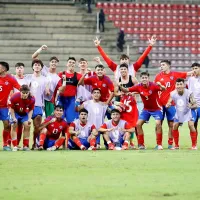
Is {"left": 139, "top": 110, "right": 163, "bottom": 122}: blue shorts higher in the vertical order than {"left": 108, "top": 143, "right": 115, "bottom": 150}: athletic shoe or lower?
higher

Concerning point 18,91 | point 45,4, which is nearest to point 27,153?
point 18,91

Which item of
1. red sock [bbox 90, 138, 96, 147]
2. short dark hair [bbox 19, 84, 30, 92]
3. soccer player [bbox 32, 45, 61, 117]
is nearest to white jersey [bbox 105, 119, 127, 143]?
red sock [bbox 90, 138, 96, 147]

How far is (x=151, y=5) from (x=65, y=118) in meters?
26.9

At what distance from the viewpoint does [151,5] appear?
148 feet

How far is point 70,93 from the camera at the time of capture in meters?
18.9

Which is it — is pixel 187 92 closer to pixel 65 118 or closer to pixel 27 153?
pixel 65 118

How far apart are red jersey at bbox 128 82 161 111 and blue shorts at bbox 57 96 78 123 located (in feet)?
4.89

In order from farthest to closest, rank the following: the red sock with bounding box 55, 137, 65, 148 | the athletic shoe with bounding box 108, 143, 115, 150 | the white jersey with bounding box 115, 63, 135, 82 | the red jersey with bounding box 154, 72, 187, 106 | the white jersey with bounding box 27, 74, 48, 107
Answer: the red jersey with bounding box 154, 72, 187, 106
the white jersey with bounding box 115, 63, 135, 82
the white jersey with bounding box 27, 74, 48, 107
the athletic shoe with bounding box 108, 143, 115, 150
the red sock with bounding box 55, 137, 65, 148

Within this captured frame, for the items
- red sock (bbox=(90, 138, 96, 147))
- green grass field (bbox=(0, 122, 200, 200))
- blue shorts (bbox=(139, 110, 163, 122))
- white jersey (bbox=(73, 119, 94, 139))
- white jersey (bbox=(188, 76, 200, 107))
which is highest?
white jersey (bbox=(188, 76, 200, 107))

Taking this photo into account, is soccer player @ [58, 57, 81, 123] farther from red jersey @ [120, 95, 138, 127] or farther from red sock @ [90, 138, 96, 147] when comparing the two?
red sock @ [90, 138, 96, 147]

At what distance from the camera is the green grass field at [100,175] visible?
34.6 feet

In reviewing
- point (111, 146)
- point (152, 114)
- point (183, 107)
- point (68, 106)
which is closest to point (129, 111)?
point (152, 114)

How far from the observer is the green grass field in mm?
10533

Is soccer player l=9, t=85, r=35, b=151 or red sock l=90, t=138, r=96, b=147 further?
red sock l=90, t=138, r=96, b=147
